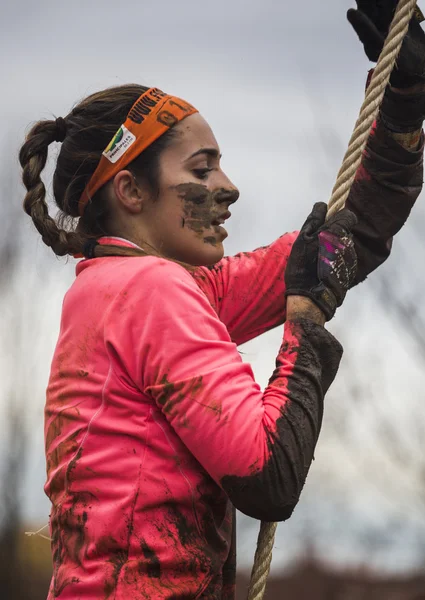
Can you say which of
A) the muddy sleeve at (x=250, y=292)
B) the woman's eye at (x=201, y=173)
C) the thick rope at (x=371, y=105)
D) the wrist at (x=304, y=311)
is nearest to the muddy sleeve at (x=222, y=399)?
the wrist at (x=304, y=311)

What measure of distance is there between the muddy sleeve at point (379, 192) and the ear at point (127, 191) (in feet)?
2.35

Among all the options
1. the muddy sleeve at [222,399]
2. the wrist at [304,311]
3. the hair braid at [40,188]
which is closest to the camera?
the muddy sleeve at [222,399]

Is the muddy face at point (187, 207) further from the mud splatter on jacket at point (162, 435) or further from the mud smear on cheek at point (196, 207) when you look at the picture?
the mud splatter on jacket at point (162, 435)

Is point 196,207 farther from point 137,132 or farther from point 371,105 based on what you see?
point 371,105

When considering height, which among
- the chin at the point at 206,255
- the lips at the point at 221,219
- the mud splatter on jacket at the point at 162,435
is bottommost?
the mud splatter on jacket at the point at 162,435

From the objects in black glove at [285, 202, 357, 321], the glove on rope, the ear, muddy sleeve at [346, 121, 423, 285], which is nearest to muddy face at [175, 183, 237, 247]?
the ear

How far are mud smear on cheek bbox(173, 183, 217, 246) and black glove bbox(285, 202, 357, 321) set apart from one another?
253mm

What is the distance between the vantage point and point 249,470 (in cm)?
234

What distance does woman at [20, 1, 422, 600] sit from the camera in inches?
93.0

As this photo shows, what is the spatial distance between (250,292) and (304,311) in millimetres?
593

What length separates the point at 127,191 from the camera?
2.85 metres

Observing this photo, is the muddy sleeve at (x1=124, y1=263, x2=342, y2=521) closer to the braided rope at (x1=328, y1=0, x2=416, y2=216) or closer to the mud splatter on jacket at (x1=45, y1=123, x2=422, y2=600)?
the mud splatter on jacket at (x1=45, y1=123, x2=422, y2=600)

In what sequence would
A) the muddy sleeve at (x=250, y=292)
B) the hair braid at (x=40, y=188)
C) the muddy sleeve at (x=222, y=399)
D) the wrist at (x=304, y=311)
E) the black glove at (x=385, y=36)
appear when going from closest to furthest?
1. the muddy sleeve at (x=222, y=399)
2. the wrist at (x=304, y=311)
3. the hair braid at (x=40, y=188)
4. the black glove at (x=385, y=36)
5. the muddy sleeve at (x=250, y=292)

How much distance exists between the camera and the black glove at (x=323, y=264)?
8.72ft
